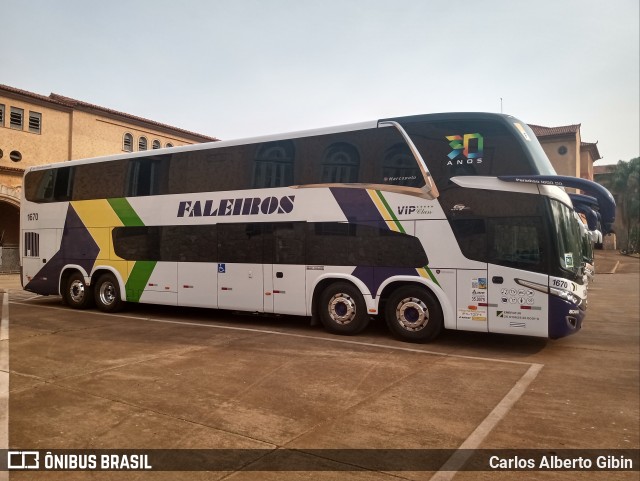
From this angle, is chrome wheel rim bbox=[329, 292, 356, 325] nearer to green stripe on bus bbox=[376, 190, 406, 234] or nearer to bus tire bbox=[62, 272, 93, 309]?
green stripe on bus bbox=[376, 190, 406, 234]

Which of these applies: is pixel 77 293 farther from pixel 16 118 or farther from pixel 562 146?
pixel 562 146

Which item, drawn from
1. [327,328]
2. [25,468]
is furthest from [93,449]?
[327,328]

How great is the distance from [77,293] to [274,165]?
7.18m

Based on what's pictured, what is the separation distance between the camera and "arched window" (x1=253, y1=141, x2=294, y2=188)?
9.66 meters

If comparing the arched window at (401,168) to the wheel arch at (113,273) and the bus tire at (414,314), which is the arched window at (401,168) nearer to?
the bus tire at (414,314)

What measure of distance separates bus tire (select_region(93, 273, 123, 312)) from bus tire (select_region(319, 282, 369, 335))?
6.05 m

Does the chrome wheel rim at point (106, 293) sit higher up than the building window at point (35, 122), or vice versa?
the building window at point (35, 122)

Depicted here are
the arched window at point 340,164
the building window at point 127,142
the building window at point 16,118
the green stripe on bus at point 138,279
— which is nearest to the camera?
the arched window at point 340,164

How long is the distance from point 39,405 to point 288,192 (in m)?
5.82

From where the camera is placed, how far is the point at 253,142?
10.1 m

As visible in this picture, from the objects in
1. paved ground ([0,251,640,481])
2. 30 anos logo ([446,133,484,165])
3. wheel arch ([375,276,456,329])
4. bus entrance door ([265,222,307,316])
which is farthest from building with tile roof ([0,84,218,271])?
30 anos logo ([446,133,484,165])

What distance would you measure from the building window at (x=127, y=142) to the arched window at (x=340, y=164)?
30.8m

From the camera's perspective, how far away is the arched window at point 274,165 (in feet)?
31.7

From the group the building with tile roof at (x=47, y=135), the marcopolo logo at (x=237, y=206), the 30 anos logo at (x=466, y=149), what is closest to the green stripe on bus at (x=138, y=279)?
the marcopolo logo at (x=237, y=206)
